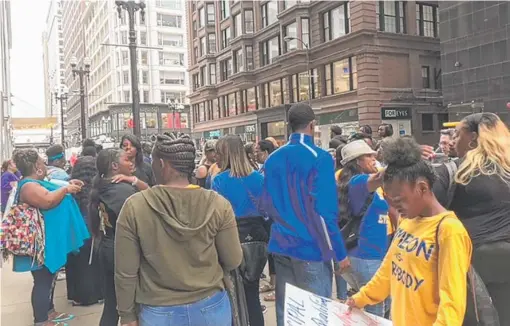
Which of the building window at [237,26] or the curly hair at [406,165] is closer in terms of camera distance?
the curly hair at [406,165]

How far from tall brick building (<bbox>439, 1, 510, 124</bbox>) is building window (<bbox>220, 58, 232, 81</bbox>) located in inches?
948

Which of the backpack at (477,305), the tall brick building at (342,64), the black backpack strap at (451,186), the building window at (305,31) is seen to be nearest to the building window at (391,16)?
the tall brick building at (342,64)

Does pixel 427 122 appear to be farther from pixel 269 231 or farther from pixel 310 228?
pixel 310 228

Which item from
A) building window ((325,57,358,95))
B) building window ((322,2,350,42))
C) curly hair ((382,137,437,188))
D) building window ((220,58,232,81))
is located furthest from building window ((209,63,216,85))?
curly hair ((382,137,437,188))

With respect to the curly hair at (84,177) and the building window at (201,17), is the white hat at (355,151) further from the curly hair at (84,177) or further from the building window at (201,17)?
the building window at (201,17)

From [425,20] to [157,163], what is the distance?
113 feet

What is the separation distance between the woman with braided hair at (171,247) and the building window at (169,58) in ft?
270

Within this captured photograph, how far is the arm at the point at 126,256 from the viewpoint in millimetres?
2455

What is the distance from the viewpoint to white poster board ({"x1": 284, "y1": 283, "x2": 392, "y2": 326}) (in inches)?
97.3

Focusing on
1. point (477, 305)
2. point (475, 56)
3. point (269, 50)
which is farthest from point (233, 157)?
point (269, 50)

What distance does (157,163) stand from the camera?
264 cm

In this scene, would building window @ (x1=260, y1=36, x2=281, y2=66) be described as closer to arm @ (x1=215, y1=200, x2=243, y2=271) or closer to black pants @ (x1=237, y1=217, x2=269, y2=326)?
black pants @ (x1=237, y1=217, x2=269, y2=326)

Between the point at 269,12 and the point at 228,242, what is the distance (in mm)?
39761

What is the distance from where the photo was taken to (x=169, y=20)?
82.4 meters
